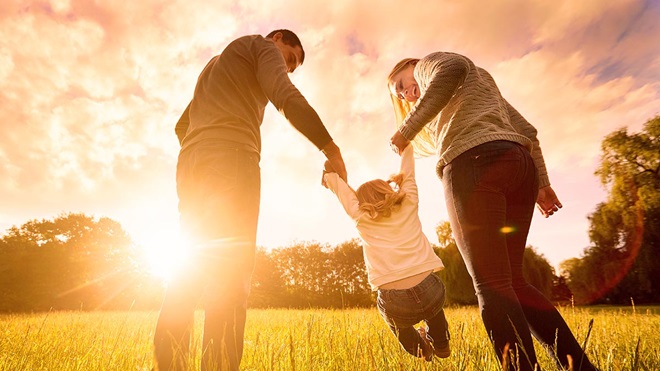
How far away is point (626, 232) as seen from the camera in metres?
25.1

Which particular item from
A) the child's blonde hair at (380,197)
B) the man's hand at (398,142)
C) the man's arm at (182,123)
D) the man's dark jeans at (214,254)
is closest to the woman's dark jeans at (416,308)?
the child's blonde hair at (380,197)

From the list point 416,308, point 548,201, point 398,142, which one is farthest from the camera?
point 548,201

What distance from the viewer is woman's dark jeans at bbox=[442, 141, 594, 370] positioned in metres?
1.72

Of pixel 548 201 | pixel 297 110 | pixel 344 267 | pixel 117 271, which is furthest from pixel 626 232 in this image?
pixel 117 271

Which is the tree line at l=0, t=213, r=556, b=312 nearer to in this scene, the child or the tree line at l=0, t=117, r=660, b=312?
the tree line at l=0, t=117, r=660, b=312

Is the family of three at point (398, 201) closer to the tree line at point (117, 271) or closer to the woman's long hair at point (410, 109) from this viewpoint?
the woman's long hair at point (410, 109)

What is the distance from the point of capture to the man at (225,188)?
1.71 m

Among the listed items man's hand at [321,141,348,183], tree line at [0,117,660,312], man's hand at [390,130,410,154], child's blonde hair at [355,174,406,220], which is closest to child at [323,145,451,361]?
child's blonde hair at [355,174,406,220]

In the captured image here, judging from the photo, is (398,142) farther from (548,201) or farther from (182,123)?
(182,123)

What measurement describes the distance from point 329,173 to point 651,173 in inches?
1360

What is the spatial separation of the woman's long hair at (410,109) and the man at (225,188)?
0.91 meters

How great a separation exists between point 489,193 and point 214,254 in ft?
5.03

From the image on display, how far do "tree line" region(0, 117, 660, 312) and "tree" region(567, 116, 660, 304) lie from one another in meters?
0.06

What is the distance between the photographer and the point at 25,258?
1163 inches
